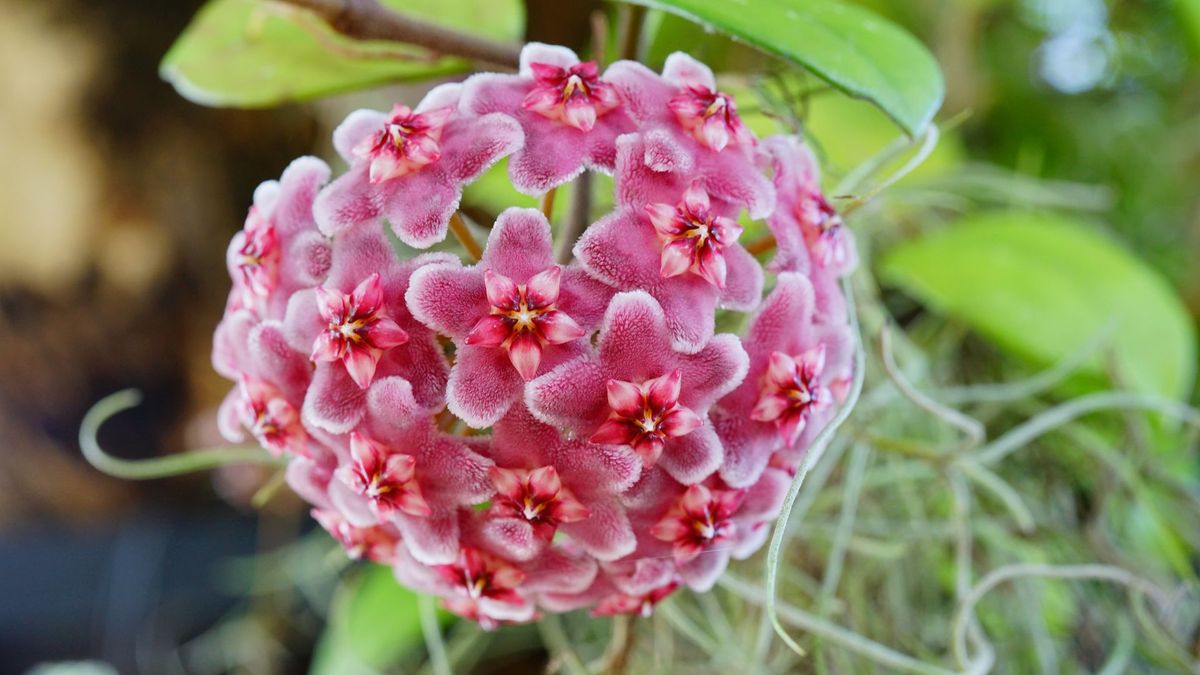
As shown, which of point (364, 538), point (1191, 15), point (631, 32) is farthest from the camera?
point (1191, 15)

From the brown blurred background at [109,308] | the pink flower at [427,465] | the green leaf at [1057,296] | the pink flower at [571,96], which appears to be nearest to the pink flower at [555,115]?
the pink flower at [571,96]

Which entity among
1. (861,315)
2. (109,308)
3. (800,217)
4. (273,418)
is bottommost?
(109,308)

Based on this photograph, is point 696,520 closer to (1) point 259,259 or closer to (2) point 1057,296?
(1) point 259,259

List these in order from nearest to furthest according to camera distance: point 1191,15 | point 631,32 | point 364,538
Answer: point 364,538 → point 631,32 → point 1191,15

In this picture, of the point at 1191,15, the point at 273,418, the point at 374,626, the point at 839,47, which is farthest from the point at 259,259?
the point at 1191,15

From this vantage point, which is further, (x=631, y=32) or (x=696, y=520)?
(x=631, y=32)

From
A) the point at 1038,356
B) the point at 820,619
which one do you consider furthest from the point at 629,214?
the point at 1038,356

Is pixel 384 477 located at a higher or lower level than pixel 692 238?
lower
